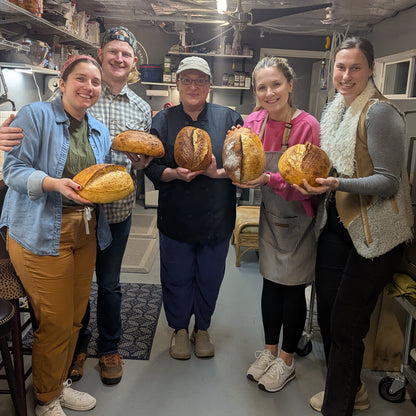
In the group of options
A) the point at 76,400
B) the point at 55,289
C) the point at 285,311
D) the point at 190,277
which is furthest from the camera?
the point at 190,277

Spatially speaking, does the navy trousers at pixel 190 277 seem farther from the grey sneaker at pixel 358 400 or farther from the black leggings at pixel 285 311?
the grey sneaker at pixel 358 400

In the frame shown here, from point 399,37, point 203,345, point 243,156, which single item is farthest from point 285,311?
point 399,37

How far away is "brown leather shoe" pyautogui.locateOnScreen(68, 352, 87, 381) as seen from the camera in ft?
6.39

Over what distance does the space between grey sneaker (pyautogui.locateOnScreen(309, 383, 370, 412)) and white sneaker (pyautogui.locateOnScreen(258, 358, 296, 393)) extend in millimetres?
158

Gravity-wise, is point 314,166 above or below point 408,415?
above

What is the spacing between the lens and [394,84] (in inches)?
179

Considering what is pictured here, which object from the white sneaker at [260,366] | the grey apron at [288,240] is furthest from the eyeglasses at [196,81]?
the white sneaker at [260,366]

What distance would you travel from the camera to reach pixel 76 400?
1762 millimetres

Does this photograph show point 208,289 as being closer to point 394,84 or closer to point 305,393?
point 305,393

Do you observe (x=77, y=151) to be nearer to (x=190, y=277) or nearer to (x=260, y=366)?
(x=190, y=277)

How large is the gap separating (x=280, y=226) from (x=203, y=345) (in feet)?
2.85

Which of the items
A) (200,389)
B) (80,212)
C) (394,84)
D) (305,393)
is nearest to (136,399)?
(200,389)

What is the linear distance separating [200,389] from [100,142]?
1.26 meters

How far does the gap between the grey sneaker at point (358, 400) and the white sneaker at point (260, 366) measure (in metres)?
0.26
